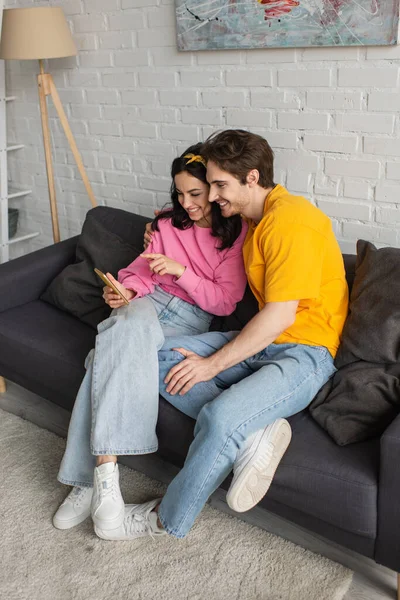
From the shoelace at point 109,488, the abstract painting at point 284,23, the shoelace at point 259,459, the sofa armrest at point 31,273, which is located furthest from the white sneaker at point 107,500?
the abstract painting at point 284,23

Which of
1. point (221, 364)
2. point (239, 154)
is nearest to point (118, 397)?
point (221, 364)

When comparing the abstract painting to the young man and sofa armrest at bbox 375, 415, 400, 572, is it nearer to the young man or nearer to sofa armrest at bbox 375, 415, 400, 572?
the young man

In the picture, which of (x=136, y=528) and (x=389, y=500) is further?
(x=136, y=528)

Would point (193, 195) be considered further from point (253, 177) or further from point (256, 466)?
point (256, 466)

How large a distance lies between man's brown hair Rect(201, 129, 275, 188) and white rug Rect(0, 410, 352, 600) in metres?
1.04

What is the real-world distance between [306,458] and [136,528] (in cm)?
56

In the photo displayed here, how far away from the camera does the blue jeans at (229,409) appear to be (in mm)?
1691

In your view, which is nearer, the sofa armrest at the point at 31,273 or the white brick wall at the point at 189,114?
the white brick wall at the point at 189,114

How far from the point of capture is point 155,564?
1845 mm

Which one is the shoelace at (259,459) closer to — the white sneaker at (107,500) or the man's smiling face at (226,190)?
the white sneaker at (107,500)

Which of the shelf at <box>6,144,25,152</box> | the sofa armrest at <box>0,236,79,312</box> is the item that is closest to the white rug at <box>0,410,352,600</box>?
the sofa armrest at <box>0,236,79,312</box>

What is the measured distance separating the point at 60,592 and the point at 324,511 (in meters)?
0.74

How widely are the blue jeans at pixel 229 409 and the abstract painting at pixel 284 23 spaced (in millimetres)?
1005

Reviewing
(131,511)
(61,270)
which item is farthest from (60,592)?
(61,270)
